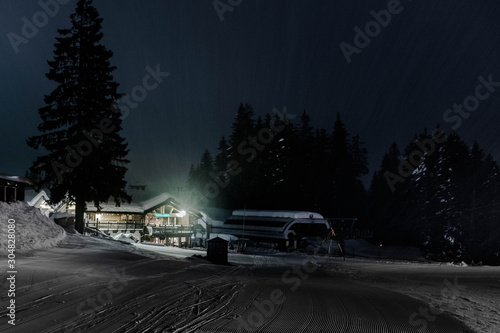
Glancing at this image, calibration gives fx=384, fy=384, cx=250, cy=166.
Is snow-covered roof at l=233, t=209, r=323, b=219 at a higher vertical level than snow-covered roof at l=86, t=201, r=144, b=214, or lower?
lower

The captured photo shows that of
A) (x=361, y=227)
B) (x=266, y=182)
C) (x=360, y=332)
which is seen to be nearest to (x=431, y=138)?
(x=361, y=227)

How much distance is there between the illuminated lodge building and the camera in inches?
1713

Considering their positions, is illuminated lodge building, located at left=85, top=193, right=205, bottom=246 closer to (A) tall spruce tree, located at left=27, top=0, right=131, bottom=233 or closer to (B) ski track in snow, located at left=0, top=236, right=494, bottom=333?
(A) tall spruce tree, located at left=27, top=0, right=131, bottom=233

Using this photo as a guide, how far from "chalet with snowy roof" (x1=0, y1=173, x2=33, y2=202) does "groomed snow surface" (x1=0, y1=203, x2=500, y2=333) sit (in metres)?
9.77

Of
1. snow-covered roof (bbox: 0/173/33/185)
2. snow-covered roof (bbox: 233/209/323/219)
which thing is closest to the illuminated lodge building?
snow-covered roof (bbox: 233/209/323/219)

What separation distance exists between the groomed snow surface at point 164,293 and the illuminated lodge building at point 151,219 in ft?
79.5

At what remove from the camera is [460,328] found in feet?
29.0

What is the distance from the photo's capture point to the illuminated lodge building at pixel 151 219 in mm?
43500

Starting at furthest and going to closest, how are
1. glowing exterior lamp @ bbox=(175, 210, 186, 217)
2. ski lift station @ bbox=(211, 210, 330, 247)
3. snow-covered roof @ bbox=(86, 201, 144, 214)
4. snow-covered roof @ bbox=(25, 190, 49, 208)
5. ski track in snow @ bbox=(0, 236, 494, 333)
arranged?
glowing exterior lamp @ bbox=(175, 210, 186, 217) < snow-covered roof @ bbox=(25, 190, 49, 208) < snow-covered roof @ bbox=(86, 201, 144, 214) < ski lift station @ bbox=(211, 210, 330, 247) < ski track in snow @ bbox=(0, 236, 494, 333)

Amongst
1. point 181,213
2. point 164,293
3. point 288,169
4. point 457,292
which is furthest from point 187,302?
point 288,169

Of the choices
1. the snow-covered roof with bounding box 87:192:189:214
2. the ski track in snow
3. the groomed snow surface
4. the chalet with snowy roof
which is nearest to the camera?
the ski track in snow

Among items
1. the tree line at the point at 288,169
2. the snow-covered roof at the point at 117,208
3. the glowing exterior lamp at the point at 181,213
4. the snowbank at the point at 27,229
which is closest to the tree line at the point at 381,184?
the tree line at the point at 288,169

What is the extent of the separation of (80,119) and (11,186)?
23.4 ft

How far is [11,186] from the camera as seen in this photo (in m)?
28.0
